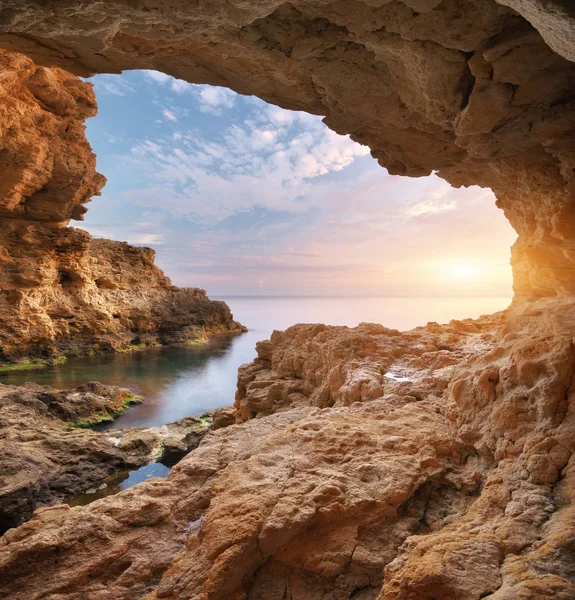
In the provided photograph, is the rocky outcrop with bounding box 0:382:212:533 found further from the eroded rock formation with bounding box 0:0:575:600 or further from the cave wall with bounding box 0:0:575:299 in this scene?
the cave wall with bounding box 0:0:575:299

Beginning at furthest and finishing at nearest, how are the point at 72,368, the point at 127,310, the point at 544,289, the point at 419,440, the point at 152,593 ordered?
the point at 127,310, the point at 72,368, the point at 544,289, the point at 419,440, the point at 152,593

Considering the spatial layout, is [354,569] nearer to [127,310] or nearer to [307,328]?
[307,328]

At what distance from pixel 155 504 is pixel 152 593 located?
111cm

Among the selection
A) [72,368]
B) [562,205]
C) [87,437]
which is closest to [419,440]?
[562,205]

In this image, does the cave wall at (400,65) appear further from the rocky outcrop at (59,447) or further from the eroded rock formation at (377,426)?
the rocky outcrop at (59,447)

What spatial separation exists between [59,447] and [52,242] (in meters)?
24.2

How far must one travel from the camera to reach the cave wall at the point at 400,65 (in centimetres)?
297

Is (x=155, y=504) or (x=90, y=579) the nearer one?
(x=90, y=579)

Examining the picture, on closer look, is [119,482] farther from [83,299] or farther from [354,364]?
[83,299]

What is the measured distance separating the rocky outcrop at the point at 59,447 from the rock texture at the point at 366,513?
6.33 meters

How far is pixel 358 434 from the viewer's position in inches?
166

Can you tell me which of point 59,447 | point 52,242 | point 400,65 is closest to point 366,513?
point 400,65

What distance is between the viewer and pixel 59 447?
413 inches

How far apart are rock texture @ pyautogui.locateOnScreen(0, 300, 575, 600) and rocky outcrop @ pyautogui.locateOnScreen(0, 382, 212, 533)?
6.33 metres
